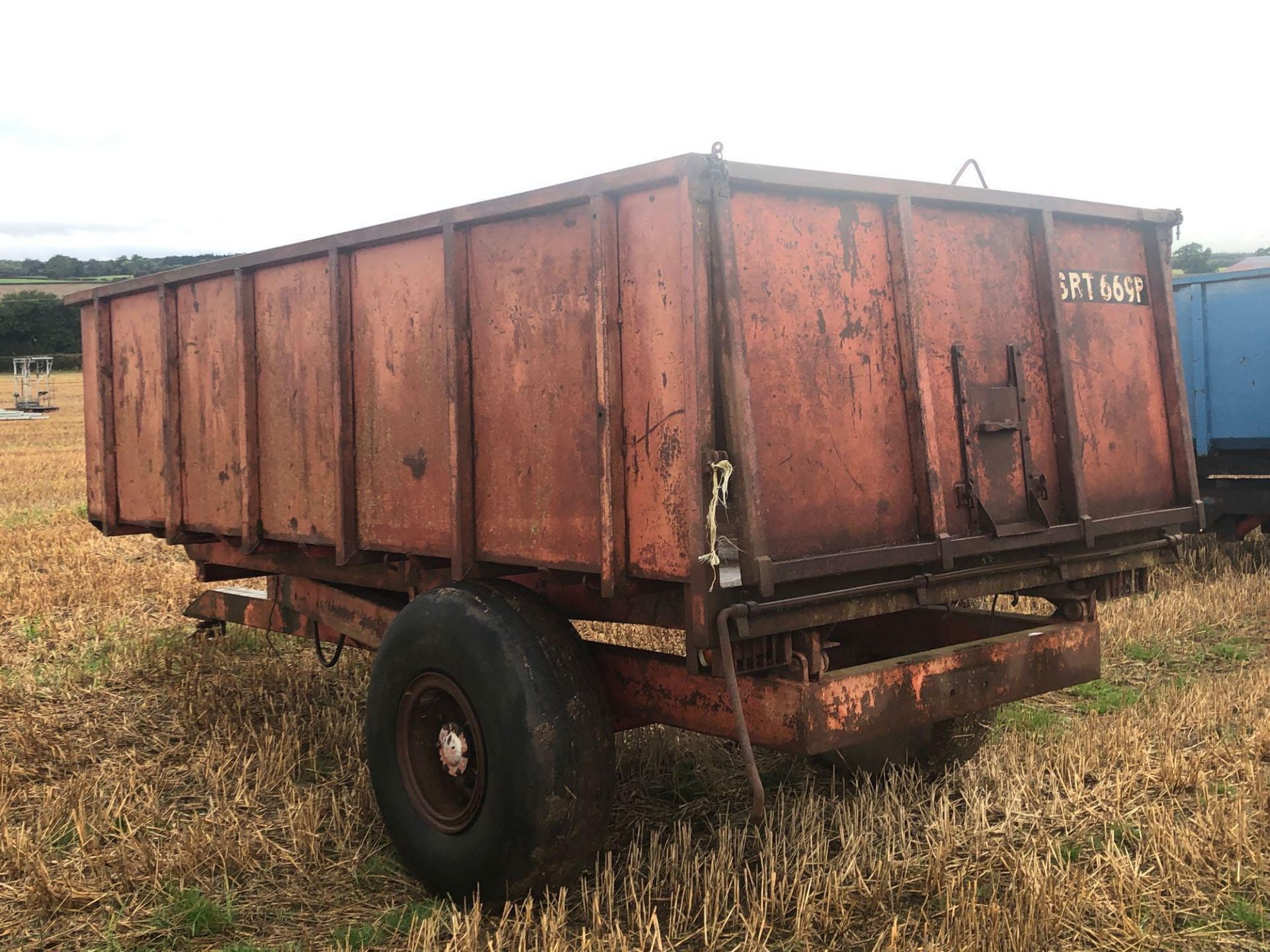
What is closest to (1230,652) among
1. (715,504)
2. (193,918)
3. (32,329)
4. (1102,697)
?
(1102,697)

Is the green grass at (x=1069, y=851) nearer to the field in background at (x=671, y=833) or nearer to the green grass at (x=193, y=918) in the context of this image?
the field in background at (x=671, y=833)

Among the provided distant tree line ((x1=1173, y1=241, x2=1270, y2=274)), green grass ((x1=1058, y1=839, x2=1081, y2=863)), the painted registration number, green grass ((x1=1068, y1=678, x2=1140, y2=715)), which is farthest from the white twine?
distant tree line ((x1=1173, y1=241, x2=1270, y2=274))

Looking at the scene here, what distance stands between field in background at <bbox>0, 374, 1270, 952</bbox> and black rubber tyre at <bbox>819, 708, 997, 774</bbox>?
0.30ft

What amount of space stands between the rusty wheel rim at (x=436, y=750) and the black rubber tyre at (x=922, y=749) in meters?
1.61

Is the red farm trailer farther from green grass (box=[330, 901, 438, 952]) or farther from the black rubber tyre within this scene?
green grass (box=[330, 901, 438, 952])

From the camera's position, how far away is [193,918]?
364 centimetres

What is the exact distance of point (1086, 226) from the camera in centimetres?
446

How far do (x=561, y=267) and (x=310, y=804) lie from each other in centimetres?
231

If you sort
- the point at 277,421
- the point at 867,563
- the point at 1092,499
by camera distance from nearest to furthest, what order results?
the point at 867,563, the point at 1092,499, the point at 277,421

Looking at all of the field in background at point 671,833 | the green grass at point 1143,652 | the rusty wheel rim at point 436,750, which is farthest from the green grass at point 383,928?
the green grass at point 1143,652

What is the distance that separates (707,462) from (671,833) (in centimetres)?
179

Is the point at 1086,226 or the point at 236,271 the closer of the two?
the point at 1086,226

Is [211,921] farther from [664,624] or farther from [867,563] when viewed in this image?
[867,563]

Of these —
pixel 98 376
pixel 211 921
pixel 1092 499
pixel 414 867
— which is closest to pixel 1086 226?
pixel 1092 499
